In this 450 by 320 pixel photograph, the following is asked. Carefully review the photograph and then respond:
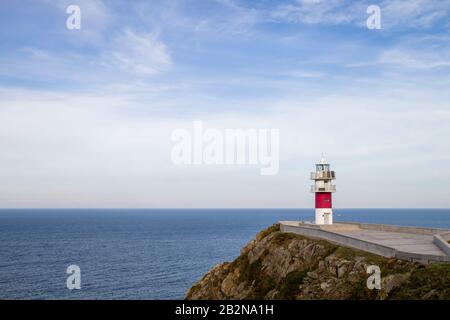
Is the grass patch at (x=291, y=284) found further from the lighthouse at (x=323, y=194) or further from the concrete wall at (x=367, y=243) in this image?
the lighthouse at (x=323, y=194)

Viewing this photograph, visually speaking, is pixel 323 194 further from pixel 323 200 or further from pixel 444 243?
pixel 444 243

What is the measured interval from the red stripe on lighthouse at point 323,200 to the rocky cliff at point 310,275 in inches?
205

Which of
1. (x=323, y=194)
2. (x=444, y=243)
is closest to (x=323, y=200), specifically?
(x=323, y=194)

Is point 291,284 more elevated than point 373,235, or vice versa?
point 373,235

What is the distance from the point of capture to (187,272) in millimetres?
74812

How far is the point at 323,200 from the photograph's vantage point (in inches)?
1816

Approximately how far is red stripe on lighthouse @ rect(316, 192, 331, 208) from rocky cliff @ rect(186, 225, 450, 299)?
5.21 meters

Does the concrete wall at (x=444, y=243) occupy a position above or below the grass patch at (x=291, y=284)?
above

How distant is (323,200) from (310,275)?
17.1 meters

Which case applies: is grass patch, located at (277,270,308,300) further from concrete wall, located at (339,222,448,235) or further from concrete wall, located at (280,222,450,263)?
concrete wall, located at (339,222,448,235)

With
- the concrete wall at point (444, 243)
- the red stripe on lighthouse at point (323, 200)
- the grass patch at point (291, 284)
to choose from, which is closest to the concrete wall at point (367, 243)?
the concrete wall at point (444, 243)

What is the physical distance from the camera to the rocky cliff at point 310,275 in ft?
69.0
